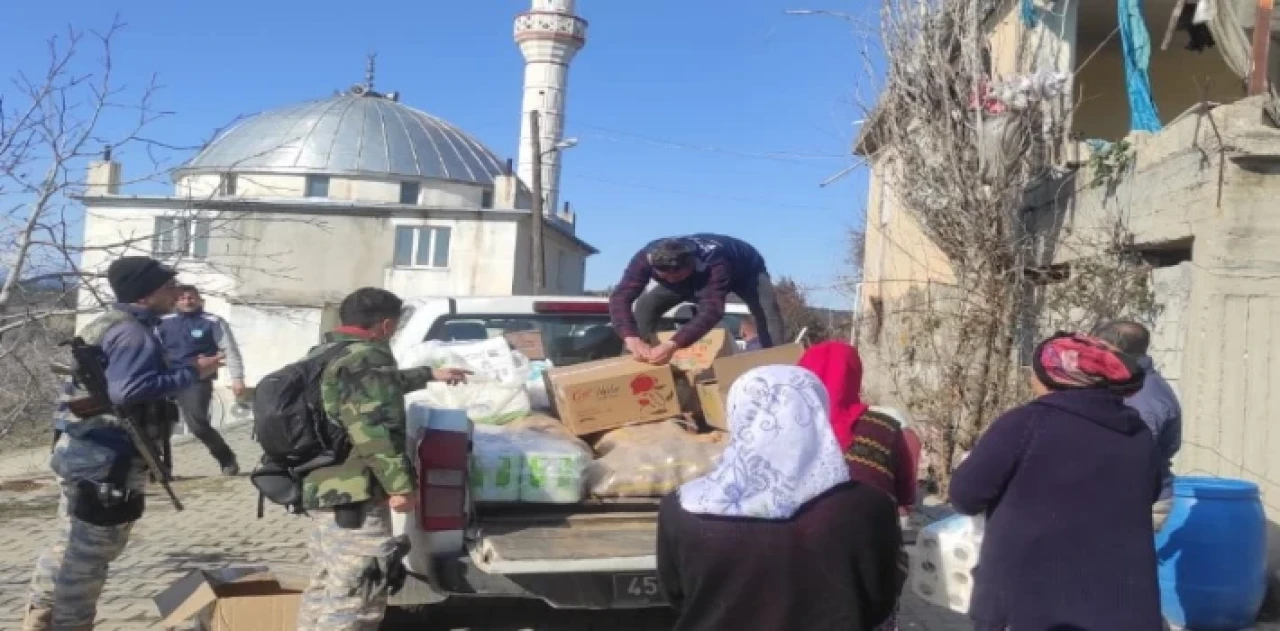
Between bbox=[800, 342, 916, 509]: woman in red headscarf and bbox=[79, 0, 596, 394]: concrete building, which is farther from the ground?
bbox=[79, 0, 596, 394]: concrete building

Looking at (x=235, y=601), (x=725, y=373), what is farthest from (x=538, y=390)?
(x=235, y=601)

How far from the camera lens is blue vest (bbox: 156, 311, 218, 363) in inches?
380

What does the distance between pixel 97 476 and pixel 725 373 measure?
2.62 meters

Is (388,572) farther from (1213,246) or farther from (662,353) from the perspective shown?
(1213,246)

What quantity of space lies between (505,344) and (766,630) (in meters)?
3.39

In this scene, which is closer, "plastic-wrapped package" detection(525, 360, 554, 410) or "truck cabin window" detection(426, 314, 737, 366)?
"plastic-wrapped package" detection(525, 360, 554, 410)

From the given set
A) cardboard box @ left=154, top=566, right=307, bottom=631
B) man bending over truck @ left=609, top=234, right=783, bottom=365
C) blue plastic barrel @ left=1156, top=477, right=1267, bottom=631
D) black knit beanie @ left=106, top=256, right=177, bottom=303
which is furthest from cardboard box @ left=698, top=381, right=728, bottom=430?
blue plastic barrel @ left=1156, top=477, right=1267, bottom=631

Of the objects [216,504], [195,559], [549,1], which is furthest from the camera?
[549,1]

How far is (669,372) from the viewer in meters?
5.40

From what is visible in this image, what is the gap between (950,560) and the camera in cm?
400

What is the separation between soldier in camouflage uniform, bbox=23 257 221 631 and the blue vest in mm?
4798

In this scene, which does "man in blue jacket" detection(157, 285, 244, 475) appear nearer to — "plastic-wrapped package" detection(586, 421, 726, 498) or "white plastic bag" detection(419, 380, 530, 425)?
"white plastic bag" detection(419, 380, 530, 425)

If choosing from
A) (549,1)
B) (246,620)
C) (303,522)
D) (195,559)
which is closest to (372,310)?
(246,620)

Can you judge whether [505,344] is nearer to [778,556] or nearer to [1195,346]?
[778,556]
